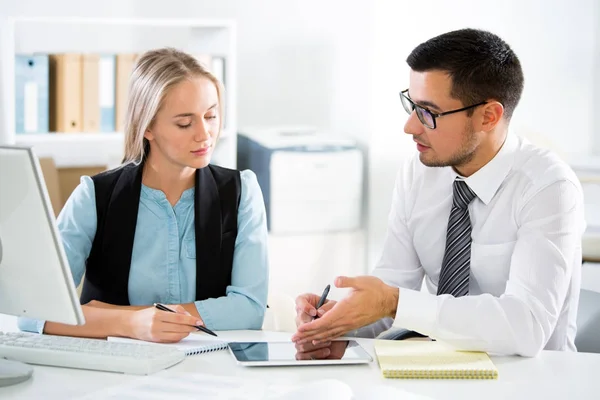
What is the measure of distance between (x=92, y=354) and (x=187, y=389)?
0.21 meters

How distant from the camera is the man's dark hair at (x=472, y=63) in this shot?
6.93 feet

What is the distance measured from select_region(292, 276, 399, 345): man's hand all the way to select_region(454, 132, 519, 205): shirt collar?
396 mm

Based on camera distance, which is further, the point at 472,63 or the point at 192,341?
the point at 472,63

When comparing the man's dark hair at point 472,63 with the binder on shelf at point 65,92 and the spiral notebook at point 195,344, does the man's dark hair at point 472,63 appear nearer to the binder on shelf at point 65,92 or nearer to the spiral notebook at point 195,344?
the spiral notebook at point 195,344

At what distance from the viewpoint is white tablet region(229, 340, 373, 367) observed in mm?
1696

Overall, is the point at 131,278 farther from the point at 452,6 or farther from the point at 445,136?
the point at 452,6

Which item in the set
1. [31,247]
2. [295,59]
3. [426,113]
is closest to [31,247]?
[31,247]

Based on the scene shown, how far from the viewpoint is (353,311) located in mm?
1838

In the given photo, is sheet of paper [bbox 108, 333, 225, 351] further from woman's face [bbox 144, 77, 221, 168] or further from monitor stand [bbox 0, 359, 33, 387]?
woman's face [bbox 144, 77, 221, 168]

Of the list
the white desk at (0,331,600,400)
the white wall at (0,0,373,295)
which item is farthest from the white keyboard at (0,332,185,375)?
the white wall at (0,0,373,295)

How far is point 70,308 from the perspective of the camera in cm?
154

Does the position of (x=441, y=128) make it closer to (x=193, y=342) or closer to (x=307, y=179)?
(x=193, y=342)

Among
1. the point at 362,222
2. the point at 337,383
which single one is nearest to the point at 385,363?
the point at 337,383

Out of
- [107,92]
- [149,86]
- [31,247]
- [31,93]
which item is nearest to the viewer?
[31,247]
